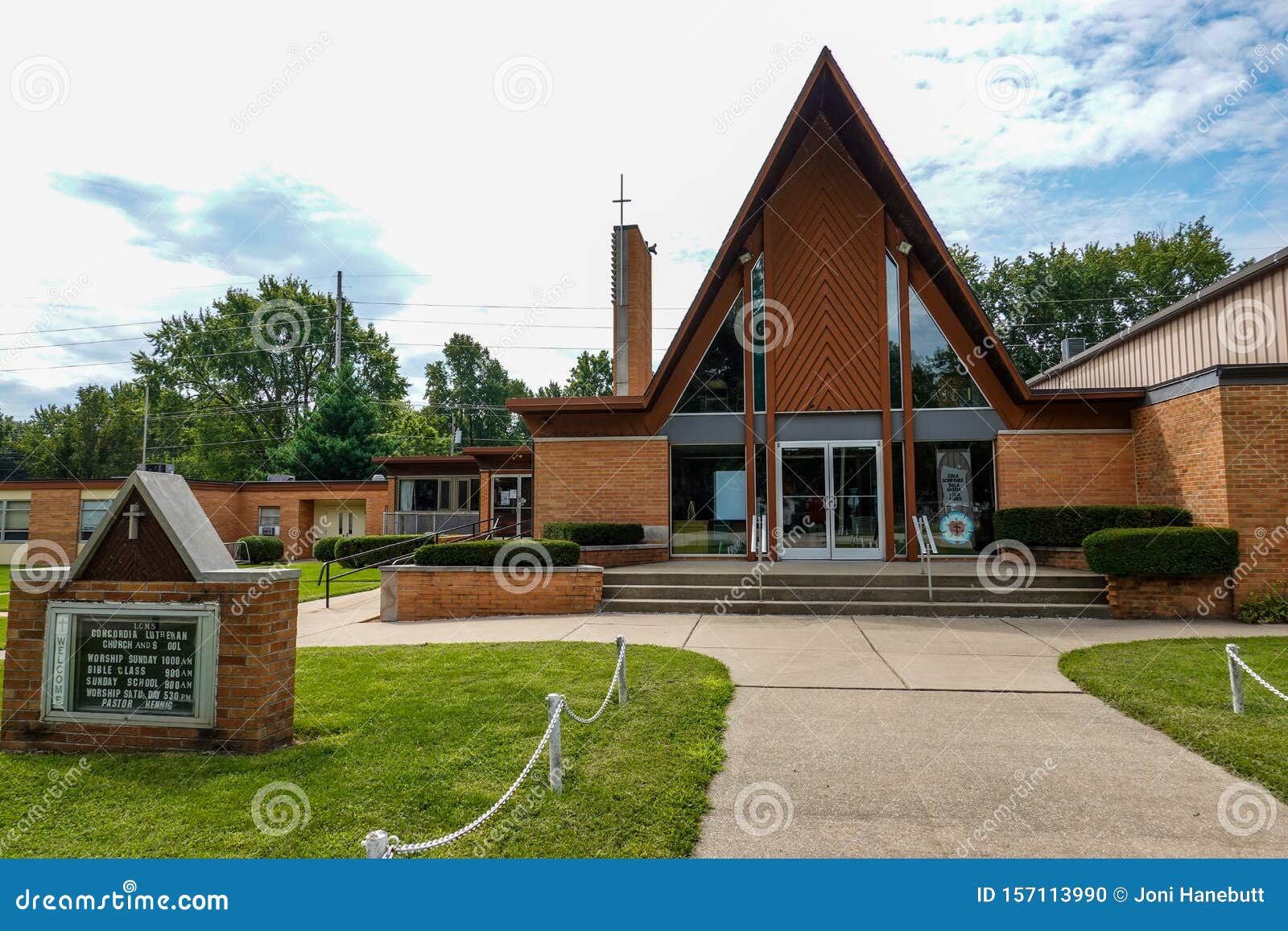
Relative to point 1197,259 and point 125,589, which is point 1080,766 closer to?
point 125,589

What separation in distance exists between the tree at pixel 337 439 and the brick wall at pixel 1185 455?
1175 inches

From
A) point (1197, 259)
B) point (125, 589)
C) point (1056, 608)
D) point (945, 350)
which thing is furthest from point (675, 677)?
point (1197, 259)

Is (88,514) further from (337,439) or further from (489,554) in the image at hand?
(489,554)

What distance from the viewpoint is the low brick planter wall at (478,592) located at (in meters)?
10.7

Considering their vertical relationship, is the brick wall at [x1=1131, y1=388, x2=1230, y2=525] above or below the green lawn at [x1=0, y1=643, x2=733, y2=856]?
above

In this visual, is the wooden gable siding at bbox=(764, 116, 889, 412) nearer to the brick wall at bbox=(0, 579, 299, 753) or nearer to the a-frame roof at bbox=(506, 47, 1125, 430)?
the a-frame roof at bbox=(506, 47, 1125, 430)

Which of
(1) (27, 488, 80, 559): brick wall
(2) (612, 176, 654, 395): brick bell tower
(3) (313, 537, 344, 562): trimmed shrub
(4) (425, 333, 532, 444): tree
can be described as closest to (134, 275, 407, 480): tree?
(4) (425, 333, 532, 444): tree

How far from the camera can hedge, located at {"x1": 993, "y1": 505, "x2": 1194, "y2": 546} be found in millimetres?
11195

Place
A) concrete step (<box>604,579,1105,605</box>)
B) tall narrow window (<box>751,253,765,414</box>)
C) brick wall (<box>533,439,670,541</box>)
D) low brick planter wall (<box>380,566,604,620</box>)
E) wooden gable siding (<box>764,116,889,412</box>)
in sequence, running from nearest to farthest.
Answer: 1. concrete step (<box>604,579,1105,605</box>)
2. low brick planter wall (<box>380,566,604,620</box>)
3. brick wall (<box>533,439,670,541</box>)
4. wooden gable siding (<box>764,116,889,412</box>)
5. tall narrow window (<box>751,253,765,414</box>)

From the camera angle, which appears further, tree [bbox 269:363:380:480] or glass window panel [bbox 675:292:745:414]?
tree [bbox 269:363:380:480]

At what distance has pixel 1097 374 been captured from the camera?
17906mm

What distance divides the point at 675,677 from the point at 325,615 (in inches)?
298

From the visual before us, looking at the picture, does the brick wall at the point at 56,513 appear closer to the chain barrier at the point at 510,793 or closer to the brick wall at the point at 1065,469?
the chain barrier at the point at 510,793

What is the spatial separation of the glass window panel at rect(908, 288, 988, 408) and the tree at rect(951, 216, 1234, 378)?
22756 millimetres
